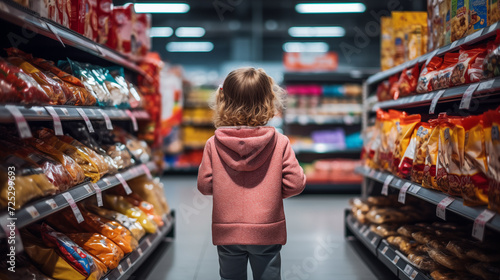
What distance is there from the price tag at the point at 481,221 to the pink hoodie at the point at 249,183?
70 centimetres

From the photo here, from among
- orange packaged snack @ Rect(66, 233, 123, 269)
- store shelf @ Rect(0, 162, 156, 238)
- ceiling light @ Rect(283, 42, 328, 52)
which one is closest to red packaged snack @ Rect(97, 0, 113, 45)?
store shelf @ Rect(0, 162, 156, 238)

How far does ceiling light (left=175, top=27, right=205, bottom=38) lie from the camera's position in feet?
39.1

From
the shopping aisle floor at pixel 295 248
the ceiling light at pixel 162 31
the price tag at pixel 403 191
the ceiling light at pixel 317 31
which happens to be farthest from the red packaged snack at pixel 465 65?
the ceiling light at pixel 162 31

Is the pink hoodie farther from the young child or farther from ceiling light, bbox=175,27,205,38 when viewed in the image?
ceiling light, bbox=175,27,205,38

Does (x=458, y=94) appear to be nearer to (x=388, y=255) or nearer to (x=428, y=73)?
(x=428, y=73)

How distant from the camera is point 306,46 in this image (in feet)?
44.5

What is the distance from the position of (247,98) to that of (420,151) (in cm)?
109

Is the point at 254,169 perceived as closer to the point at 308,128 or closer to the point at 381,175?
the point at 381,175

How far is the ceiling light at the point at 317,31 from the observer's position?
11739mm

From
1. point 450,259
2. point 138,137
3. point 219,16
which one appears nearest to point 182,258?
point 138,137

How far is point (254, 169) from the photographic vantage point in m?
1.81

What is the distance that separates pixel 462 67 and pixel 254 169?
1.12m

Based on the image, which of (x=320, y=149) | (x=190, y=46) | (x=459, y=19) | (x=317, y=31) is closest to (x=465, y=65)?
(x=459, y=19)

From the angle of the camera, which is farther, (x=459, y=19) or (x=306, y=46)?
(x=306, y=46)
